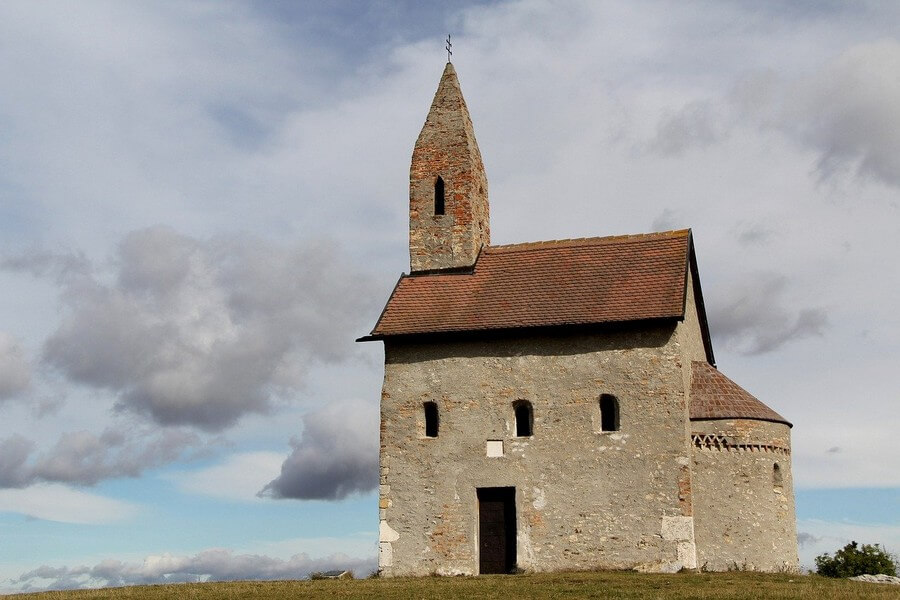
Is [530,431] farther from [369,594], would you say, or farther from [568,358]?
[369,594]

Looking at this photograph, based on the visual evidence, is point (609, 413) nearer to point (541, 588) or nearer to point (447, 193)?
point (541, 588)

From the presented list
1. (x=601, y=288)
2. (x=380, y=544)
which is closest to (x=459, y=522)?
(x=380, y=544)

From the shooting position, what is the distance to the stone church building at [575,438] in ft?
87.5

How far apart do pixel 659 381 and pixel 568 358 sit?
2.53 metres

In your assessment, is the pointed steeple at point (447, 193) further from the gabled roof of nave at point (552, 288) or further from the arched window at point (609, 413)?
the arched window at point (609, 413)

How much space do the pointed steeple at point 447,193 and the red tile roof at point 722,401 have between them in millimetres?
7877

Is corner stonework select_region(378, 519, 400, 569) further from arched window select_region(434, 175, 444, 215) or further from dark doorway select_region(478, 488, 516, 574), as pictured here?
arched window select_region(434, 175, 444, 215)

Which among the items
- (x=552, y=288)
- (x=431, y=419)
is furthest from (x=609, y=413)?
(x=431, y=419)

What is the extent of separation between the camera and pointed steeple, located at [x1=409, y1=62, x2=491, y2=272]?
3180 centimetres

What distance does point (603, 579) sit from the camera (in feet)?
77.8

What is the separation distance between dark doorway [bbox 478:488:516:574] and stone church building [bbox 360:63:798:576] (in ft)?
0.13

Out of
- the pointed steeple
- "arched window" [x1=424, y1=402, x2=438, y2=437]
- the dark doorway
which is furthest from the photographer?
the pointed steeple

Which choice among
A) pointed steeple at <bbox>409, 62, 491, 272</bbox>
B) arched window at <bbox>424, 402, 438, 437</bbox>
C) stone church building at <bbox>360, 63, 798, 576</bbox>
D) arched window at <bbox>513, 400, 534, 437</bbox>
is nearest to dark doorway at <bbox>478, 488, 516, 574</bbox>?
stone church building at <bbox>360, 63, 798, 576</bbox>

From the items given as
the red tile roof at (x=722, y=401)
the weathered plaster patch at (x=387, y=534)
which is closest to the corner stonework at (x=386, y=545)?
the weathered plaster patch at (x=387, y=534)
